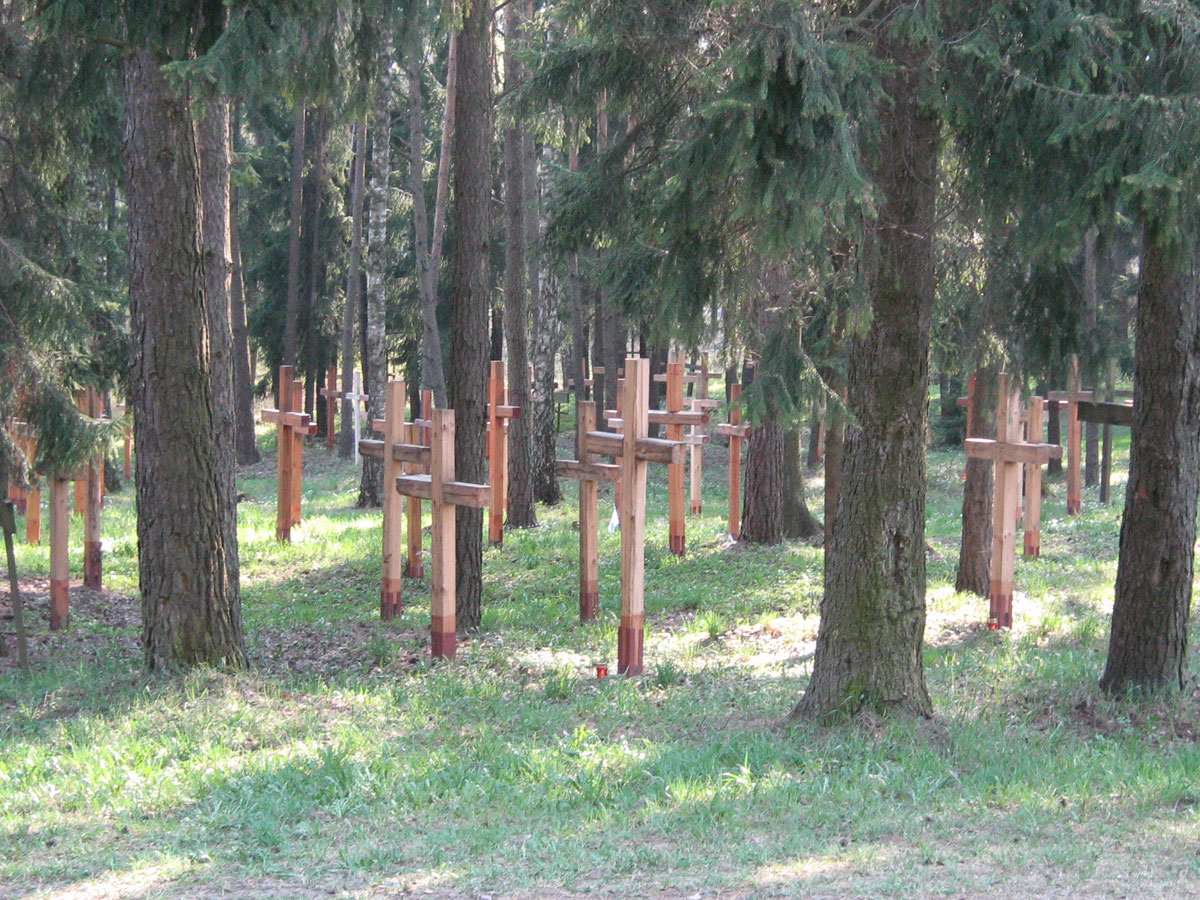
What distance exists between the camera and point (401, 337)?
3197cm

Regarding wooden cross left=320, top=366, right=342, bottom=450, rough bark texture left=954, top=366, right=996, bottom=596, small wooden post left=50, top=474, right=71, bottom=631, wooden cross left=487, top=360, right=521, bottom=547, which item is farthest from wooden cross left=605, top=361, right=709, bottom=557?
wooden cross left=320, top=366, right=342, bottom=450

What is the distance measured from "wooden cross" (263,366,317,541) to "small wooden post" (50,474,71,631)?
474 cm

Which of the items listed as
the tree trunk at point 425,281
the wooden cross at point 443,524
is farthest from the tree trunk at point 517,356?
the wooden cross at point 443,524

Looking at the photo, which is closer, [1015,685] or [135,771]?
[135,771]

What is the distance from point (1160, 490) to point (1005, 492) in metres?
2.76

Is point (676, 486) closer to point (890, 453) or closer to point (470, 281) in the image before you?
point (470, 281)

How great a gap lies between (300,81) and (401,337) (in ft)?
78.6

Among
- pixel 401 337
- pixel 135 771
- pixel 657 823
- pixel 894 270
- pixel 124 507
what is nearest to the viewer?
pixel 657 823

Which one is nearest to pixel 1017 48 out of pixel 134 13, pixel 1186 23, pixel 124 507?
pixel 1186 23

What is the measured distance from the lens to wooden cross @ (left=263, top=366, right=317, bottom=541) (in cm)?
1546

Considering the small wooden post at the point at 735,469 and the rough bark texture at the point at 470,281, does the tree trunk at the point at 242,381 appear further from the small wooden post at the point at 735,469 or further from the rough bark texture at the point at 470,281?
the rough bark texture at the point at 470,281

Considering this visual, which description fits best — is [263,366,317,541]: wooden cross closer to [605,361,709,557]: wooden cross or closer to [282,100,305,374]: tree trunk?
[605,361,709,557]: wooden cross

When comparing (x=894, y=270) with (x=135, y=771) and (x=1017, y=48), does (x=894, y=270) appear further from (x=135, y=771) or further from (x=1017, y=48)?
(x=135, y=771)

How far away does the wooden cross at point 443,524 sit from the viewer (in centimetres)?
880
